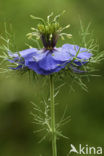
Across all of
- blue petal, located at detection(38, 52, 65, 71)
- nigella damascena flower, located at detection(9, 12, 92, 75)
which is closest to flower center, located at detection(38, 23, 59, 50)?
nigella damascena flower, located at detection(9, 12, 92, 75)

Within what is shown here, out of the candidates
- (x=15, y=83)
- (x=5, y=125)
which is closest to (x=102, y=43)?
(x=15, y=83)

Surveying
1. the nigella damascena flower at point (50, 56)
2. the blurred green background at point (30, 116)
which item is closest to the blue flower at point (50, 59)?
the nigella damascena flower at point (50, 56)

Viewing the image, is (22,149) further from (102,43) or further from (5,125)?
(102,43)

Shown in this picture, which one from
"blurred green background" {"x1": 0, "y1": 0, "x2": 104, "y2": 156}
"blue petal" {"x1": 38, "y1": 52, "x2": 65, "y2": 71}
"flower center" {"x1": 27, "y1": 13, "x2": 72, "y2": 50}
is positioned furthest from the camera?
"blurred green background" {"x1": 0, "y1": 0, "x2": 104, "y2": 156}

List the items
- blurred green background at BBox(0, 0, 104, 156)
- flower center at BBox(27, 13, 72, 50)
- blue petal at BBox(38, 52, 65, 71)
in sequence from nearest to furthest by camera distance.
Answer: blue petal at BBox(38, 52, 65, 71) → flower center at BBox(27, 13, 72, 50) → blurred green background at BBox(0, 0, 104, 156)

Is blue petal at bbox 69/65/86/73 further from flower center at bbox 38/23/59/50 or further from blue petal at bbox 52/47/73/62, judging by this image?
flower center at bbox 38/23/59/50

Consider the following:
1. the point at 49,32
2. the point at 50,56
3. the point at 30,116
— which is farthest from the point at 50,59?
the point at 30,116

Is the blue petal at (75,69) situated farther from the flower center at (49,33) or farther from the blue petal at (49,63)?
the flower center at (49,33)

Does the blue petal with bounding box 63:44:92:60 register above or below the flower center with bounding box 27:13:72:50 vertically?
below
